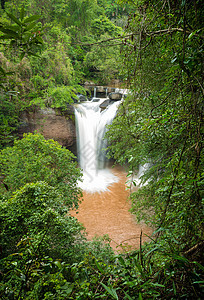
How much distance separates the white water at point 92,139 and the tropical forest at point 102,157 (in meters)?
0.07

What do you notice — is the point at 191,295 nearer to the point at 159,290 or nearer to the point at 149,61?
the point at 159,290

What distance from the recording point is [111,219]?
659 cm

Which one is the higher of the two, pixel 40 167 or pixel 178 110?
pixel 178 110

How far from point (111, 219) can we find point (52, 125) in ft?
18.8

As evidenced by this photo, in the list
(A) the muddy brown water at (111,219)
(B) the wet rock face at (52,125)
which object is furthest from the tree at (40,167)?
(B) the wet rock face at (52,125)

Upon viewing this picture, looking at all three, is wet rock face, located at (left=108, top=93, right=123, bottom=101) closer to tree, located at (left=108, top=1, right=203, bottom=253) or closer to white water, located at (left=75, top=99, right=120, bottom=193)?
white water, located at (left=75, top=99, right=120, bottom=193)

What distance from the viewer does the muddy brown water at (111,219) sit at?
220 inches

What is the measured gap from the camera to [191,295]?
98 cm

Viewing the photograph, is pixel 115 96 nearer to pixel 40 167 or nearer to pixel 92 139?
pixel 92 139

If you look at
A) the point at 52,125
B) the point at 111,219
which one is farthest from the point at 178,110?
the point at 52,125

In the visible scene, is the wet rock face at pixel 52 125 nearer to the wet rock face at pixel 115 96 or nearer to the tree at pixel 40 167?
the wet rock face at pixel 115 96

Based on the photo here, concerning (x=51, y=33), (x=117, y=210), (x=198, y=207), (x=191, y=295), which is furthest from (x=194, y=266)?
(x=51, y=33)

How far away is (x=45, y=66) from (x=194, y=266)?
10.2 m

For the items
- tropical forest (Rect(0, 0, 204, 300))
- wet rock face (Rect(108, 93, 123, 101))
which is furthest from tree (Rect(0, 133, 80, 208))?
wet rock face (Rect(108, 93, 123, 101))
